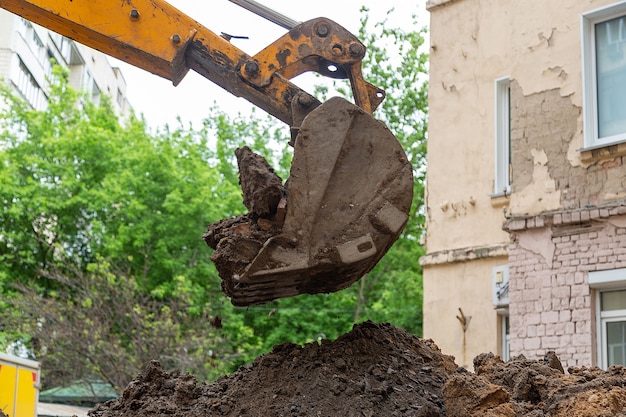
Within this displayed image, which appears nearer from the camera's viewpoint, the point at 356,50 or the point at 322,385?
the point at 322,385

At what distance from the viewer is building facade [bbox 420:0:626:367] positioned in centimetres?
1041

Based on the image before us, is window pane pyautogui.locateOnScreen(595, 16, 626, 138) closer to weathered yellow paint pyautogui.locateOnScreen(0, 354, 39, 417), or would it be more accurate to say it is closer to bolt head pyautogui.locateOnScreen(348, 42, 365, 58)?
bolt head pyautogui.locateOnScreen(348, 42, 365, 58)

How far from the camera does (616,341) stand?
10.4m

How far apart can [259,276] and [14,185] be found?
2332 cm

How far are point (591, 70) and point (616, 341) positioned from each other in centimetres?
325

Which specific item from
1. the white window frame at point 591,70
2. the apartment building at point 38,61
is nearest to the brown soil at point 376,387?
the white window frame at point 591,70

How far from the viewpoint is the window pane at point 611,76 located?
10758mm

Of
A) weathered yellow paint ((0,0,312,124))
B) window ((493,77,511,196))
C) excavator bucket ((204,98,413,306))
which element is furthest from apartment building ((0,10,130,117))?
excavator bucket ((204,98,413,306))

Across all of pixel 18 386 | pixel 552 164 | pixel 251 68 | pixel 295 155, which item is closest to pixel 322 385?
pixel 295 155

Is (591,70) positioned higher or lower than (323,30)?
higher

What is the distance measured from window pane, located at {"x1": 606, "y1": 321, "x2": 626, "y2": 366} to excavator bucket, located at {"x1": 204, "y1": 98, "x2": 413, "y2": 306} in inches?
218

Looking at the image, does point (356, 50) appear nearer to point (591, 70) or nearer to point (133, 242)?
point (591, 70)

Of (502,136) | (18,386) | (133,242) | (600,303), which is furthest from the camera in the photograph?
(133,242)

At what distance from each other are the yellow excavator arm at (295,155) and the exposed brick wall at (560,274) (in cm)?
499
